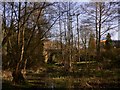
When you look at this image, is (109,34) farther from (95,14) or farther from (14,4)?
(14,4)

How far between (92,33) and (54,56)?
41cm

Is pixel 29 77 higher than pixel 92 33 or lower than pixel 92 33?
lower

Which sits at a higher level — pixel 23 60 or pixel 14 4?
pixel 14 4

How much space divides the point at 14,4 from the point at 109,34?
0.93 m

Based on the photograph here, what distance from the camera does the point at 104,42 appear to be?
77.7 inches

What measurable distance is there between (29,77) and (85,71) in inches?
20.5

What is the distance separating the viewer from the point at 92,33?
198 centimetres

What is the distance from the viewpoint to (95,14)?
2.00 m

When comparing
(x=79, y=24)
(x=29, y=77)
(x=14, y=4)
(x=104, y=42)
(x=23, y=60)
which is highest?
(x=14, y=4)

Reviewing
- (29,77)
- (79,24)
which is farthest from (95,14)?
(29,77)

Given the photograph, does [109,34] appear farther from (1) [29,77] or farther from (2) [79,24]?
(1) [29,77]

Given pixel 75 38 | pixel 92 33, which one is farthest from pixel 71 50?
pixel 92 33

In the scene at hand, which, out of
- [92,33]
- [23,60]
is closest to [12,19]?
[23,60]

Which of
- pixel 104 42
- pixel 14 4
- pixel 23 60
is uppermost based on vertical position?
pixel 14 4
